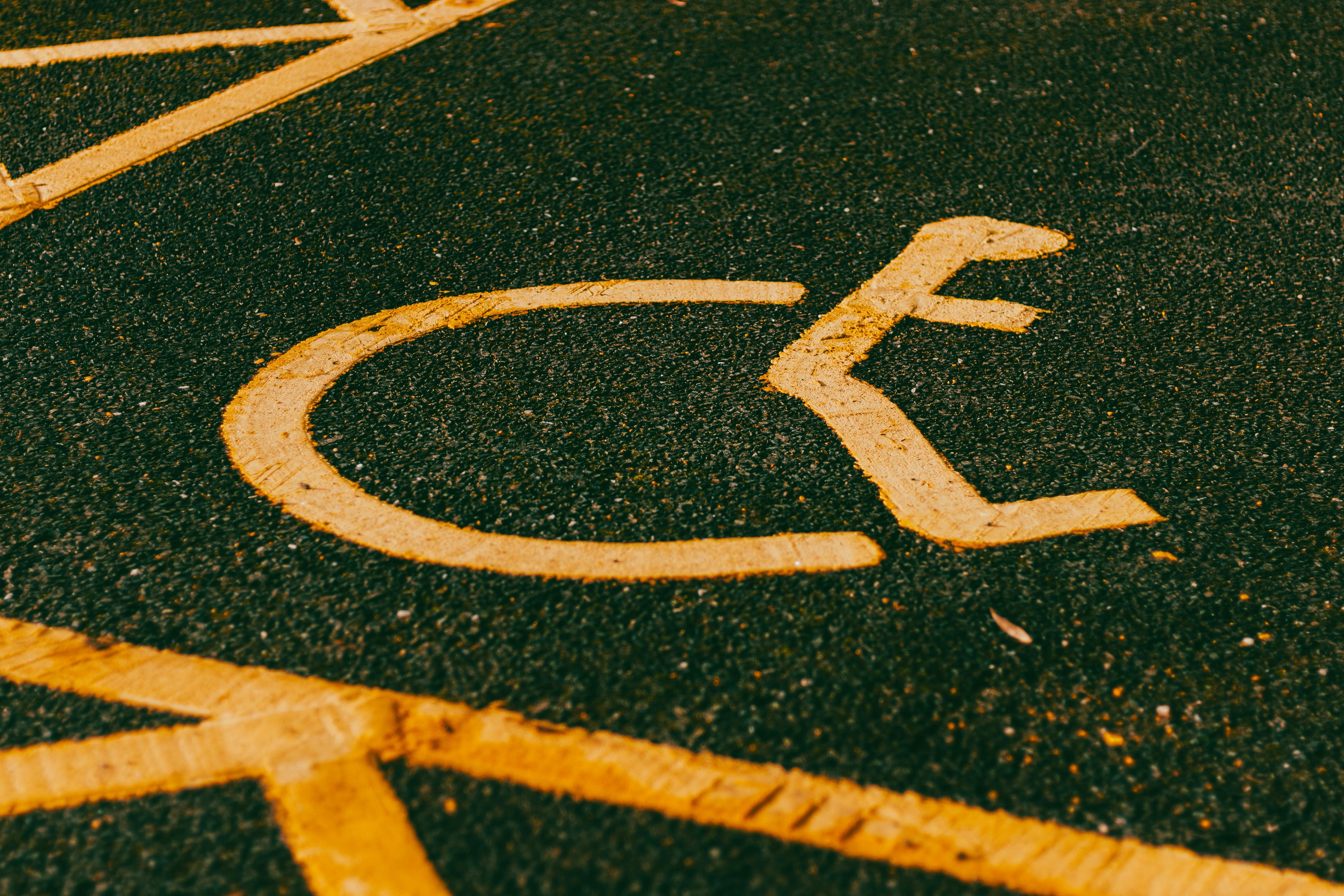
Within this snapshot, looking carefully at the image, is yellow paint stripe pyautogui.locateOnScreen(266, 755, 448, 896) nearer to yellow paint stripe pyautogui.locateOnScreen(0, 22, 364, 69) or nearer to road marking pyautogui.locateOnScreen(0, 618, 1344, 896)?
road marking pyautogui.locateOnScreen(0, 618, 1344, 896)

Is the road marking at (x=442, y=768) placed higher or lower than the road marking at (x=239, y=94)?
lower

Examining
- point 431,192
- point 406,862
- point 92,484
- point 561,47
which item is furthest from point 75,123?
point 406,862

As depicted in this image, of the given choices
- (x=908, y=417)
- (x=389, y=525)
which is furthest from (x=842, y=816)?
(x=908, y=417)

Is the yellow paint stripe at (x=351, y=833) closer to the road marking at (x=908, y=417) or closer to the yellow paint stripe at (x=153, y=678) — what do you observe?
the yellow paint stripe at (x=153, y=678)

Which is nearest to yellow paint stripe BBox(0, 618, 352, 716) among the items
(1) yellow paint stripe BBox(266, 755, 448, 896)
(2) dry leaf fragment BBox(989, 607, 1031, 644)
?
(1) yellow paint stripe BBox(266, 755, 448, 896)

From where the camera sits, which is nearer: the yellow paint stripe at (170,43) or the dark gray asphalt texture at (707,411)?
the dark gray asphalt texture at (707,411)

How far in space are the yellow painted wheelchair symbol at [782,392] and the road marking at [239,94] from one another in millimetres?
1513

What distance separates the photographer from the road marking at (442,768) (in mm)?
1866

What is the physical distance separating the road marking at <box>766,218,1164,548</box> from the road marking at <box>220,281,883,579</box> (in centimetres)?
27

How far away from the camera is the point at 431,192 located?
405 cm

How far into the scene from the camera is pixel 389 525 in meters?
2.58

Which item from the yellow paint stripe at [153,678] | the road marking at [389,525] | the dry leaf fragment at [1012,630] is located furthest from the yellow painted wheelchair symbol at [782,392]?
the yellow paint stripe at [153,678]

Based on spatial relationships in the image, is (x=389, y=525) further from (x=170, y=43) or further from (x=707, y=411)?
(x=170, y=43)

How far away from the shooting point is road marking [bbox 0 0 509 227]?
4043mm
